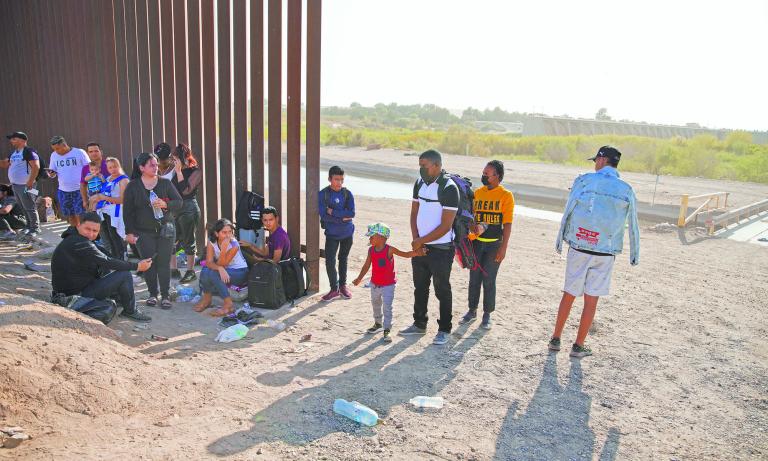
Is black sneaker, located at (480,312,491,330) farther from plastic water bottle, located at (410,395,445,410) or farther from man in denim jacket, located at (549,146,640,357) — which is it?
plastic water bottle, located at (410,395,445,410)

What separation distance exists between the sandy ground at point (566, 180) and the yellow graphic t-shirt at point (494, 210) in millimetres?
15581

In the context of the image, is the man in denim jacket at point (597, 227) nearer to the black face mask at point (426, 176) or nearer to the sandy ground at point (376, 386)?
the sandy ground at point (376, 386)

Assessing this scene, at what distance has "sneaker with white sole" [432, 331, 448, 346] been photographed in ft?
20.2

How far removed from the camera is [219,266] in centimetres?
688

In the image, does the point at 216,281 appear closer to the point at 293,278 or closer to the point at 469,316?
the point at 293,278

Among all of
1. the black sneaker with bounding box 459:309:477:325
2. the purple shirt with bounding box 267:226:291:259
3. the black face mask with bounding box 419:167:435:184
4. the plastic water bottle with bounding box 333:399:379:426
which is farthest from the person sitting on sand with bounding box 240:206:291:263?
the plastic water bottle with bounding box 333:399:379:426

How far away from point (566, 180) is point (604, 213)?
21772mm

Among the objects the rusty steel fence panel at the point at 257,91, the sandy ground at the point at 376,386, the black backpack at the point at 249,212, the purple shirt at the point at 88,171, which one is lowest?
the sandy ground at the point at 376,386

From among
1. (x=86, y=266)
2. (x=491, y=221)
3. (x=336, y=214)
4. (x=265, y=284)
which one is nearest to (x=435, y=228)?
(x=491, y=221)

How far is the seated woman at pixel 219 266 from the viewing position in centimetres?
684

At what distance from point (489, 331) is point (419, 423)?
2410mm

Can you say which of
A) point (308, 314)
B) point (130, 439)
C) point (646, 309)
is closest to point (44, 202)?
point (308, 314)

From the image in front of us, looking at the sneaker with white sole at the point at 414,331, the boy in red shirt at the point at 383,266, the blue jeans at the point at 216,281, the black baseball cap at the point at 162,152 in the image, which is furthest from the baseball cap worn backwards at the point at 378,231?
the black baseball cap at the point at 162,152

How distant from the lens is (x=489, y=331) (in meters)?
6.71
